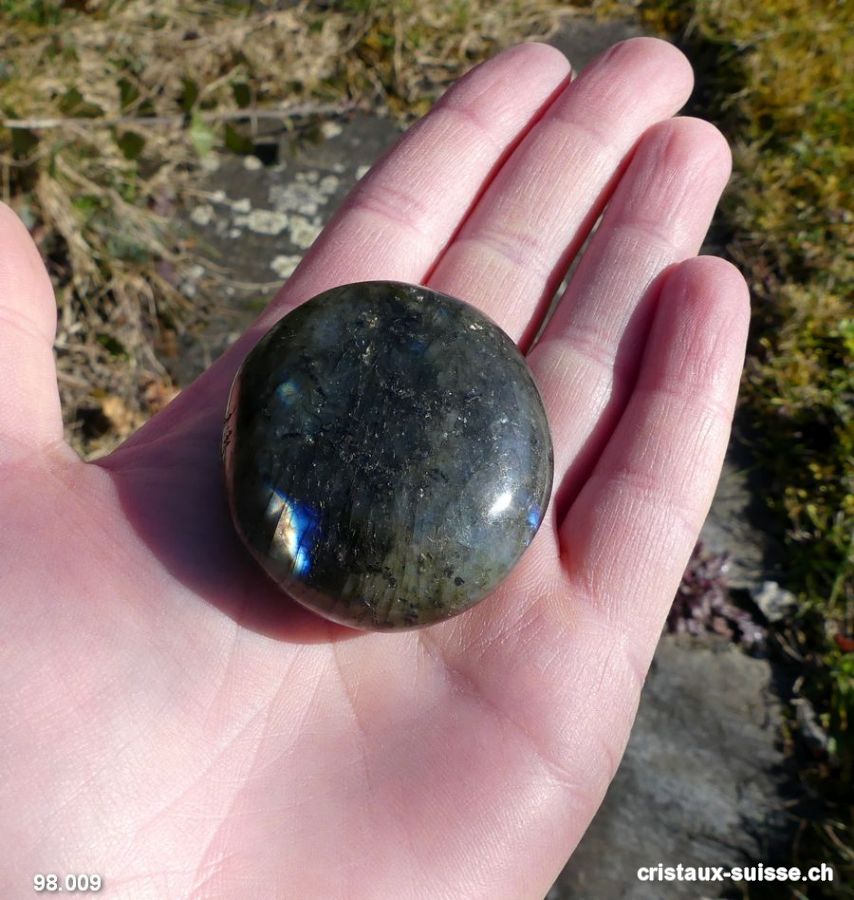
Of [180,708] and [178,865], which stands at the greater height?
[180,708]

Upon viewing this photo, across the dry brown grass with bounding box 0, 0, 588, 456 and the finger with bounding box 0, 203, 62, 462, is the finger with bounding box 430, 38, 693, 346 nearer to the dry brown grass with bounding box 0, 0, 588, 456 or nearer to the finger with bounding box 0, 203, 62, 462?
the finger with bounding box 0, 203, 62, 462

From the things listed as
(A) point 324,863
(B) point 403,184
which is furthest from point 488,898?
(B) point 403,184

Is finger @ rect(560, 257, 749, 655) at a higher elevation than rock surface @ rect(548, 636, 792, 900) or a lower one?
higher

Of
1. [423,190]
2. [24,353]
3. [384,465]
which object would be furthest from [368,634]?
[423,190]

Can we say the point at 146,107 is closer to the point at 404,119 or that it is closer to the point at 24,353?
the point at 404,119

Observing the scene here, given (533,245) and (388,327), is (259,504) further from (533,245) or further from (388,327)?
(533,245)

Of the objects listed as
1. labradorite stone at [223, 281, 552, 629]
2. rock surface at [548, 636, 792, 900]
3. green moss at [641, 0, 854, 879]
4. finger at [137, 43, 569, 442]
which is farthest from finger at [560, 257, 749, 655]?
green moss at [641, 0, 854, 879]
